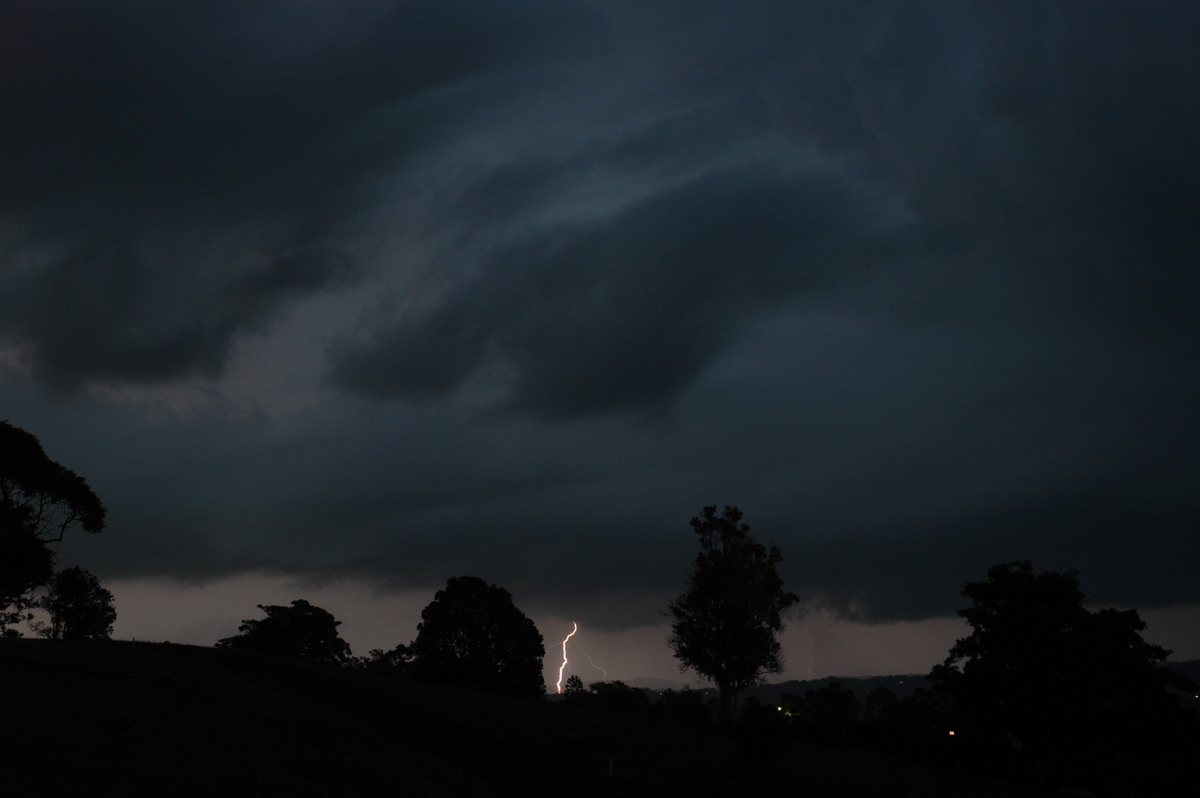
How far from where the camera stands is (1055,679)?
166ft

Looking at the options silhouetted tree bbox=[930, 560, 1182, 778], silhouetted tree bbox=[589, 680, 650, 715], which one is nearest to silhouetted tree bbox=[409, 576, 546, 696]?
silhouetted tree bbox=[589, 680, 650, 715]

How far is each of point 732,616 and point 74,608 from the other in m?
71.4

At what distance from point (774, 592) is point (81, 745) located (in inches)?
1833

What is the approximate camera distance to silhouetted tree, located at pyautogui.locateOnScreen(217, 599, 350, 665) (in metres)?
94.8

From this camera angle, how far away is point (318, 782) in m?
27.8

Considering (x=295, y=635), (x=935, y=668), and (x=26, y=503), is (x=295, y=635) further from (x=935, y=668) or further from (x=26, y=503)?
(x=935, y=668)

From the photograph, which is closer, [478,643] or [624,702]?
[624,702]

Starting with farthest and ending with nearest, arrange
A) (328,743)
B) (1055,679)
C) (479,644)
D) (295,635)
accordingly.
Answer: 1. (295,635)
2. (479,644)
3. (1055,679)
4. (328,743)

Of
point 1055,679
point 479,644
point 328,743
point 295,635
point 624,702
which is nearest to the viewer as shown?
point 328,743

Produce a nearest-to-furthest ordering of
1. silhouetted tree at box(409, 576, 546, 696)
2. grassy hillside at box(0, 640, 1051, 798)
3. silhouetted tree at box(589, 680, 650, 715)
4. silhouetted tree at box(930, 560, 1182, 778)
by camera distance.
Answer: grassy hillside at box(0, 640, 1051, 798) → silhouetted tree at box(930, 560, 1182, 778) → silhouetted tree at box(589, 680, 650, 715) → silhouetted tree at box(409, 576, 546, 696)

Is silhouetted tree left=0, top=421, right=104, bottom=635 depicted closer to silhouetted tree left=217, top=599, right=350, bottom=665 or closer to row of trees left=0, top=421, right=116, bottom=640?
row of trees left=0, top=421, right=116, bottom=640

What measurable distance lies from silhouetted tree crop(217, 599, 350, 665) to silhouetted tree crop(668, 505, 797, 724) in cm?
4775

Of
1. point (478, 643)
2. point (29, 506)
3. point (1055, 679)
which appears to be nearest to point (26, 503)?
point (29, 506)

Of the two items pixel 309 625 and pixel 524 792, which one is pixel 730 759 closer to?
pixel 524 792
